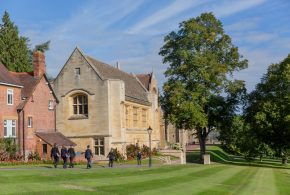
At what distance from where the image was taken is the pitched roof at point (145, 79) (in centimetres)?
6671

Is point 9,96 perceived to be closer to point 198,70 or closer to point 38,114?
point 38,114

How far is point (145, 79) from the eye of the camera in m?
68.0

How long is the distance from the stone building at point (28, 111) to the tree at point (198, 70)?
14609 millimetres

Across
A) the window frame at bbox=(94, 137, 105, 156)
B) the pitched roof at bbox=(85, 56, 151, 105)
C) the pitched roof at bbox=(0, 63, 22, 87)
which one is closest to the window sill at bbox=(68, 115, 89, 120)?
the window frame at bbox=(94, 137, 105, 156)

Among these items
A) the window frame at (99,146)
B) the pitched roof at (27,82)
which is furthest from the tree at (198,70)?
the pitched roof at (27,82)

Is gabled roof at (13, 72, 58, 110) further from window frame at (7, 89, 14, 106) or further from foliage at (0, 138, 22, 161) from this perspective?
foliage at (0, 138, 22, 161)

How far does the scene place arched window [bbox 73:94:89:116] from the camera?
164 feet

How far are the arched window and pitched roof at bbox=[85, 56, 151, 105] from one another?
11.3ft

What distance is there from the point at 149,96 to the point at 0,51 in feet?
73.8

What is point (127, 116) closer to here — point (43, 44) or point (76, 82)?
point (76, 82)

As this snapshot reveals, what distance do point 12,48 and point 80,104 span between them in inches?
837

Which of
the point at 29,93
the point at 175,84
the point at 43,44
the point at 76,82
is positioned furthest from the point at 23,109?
the point at 43,44

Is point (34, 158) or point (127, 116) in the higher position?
point (127, 116)

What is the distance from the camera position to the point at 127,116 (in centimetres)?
5238
